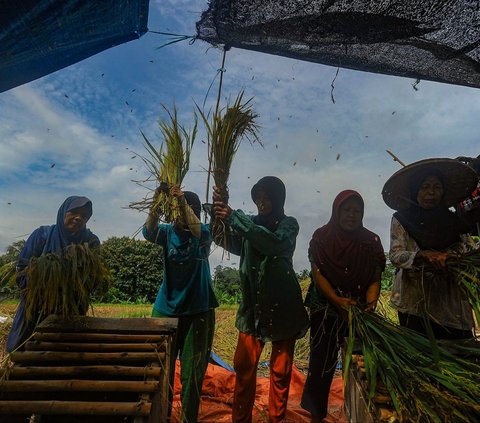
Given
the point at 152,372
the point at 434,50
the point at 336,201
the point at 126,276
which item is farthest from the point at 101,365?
the point at 126,276

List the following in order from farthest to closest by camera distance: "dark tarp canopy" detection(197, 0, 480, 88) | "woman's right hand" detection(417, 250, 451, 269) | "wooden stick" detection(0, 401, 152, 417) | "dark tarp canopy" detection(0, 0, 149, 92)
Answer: "dark tarp canopy" detection(197, 0, 480, 88)
"woman's right hand" detection(417, 250, 451, 269)
"dark tarp canopy" detection(0, 0, 149, 92)
"wooden stick" detection(0, 401, 152, 417)

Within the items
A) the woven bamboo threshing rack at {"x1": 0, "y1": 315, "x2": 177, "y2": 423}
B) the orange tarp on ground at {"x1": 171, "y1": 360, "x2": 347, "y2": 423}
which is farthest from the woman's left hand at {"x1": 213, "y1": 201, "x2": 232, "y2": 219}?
the orange tarp on ground at {"x1": 171, "y1": 360, "x2": 347, "y2": 423}

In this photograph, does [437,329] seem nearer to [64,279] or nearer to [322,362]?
[322,362]

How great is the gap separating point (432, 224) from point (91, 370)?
7.30 feet

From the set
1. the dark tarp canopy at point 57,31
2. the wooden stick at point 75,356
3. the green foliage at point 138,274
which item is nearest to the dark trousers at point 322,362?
the wooden stick at point 75,356

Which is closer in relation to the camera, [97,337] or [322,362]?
[97,337]

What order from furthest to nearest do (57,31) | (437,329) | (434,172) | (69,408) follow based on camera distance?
(434,172)
(437,329)
(57,31)
(69,408)

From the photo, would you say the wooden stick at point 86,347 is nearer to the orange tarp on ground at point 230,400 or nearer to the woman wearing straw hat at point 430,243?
the orange tarp on ground at point 230,400

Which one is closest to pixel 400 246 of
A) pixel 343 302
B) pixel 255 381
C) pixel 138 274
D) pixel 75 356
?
pixel 343 302

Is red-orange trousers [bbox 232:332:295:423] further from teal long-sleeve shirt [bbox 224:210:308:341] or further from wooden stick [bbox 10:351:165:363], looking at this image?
wooden stick [bbox 10:351:165:363]

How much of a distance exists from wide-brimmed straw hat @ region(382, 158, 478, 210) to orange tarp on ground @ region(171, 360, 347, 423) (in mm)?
1729

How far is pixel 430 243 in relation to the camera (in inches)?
94.1

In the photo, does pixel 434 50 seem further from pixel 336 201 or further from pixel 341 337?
pixel 341 337

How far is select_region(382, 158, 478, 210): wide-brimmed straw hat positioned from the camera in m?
2.51
